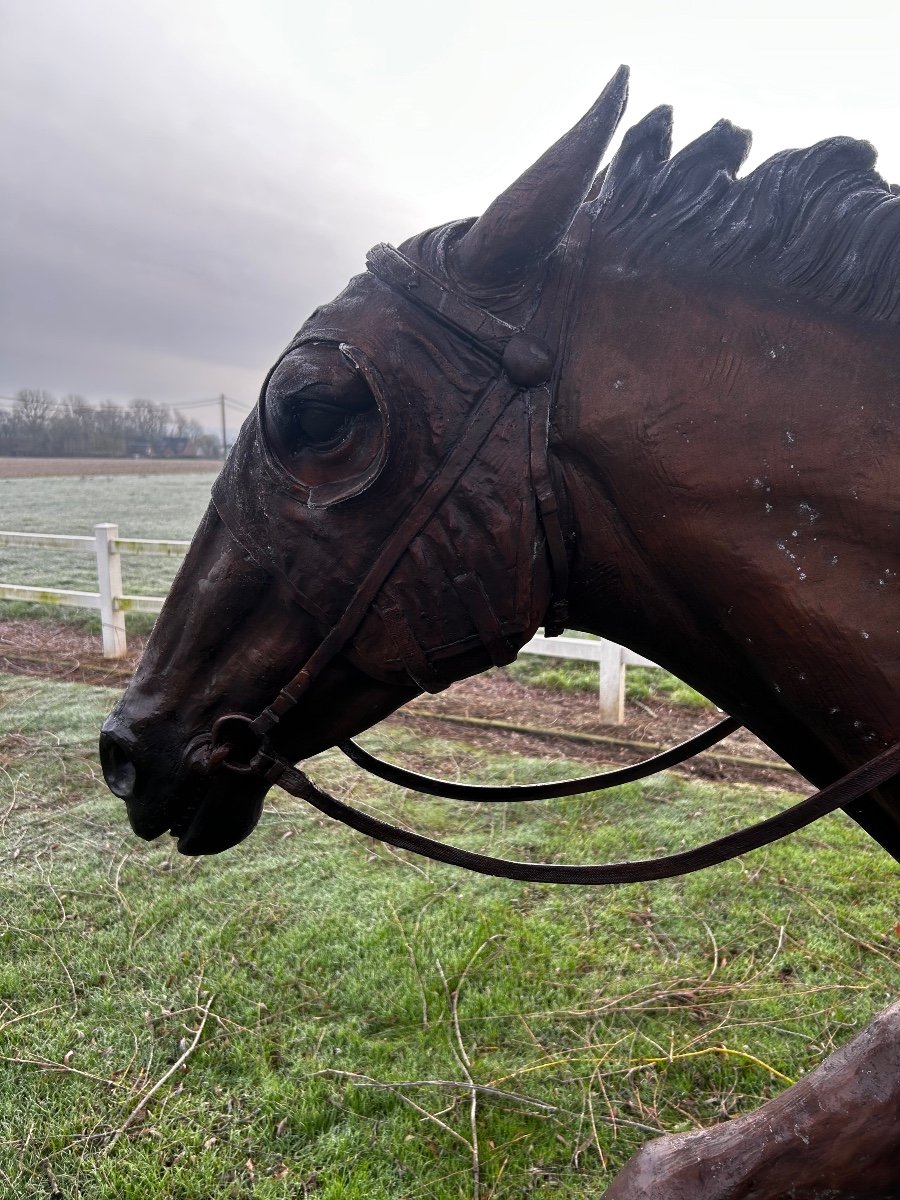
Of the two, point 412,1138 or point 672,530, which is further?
point 412,1138

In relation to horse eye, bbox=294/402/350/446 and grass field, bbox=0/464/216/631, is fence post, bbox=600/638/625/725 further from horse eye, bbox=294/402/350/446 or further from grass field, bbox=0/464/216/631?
grass field, bbox=0/464/216/631

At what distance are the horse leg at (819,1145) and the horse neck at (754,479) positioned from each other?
0.48 meters

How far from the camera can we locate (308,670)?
1.38 m

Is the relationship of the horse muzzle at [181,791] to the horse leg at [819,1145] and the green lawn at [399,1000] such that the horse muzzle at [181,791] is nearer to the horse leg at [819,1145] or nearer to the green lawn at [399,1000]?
the horse leg at [819,1145]

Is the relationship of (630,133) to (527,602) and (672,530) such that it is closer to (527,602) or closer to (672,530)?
(672,530)

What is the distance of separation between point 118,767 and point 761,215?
5.35ft

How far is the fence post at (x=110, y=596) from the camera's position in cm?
760

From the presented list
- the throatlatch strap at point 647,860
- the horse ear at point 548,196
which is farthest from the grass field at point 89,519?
the horse ear at point 548,196

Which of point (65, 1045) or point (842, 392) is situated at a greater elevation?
point (842, 392)

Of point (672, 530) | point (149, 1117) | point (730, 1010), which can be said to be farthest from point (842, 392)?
point (149, 1117)

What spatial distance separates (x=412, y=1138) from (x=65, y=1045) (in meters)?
1.31

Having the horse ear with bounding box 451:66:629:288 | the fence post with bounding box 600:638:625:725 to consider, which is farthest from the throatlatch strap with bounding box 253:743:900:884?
the fence post with bounding box 600:638:625:725

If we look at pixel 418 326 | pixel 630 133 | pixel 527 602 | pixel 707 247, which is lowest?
pixel 527 602

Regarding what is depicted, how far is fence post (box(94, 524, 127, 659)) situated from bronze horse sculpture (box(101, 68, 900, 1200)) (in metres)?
6.97
